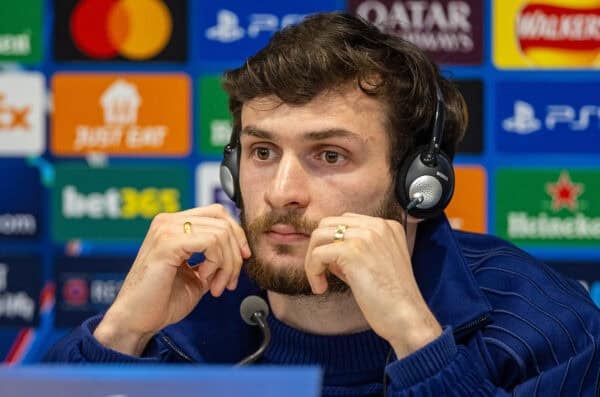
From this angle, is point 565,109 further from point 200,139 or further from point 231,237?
point 231,237

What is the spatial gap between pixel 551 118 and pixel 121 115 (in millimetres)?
1147

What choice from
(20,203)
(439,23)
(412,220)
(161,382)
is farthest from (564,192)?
(161,382)

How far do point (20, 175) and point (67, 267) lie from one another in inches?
11.1

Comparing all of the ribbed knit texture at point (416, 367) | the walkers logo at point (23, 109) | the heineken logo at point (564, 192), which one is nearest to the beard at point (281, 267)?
the ribbed knit texture at point (416, 367)

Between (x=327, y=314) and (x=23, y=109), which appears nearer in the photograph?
(x=327, y=314)

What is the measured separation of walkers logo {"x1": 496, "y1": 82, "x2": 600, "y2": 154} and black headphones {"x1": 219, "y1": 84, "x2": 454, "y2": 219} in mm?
818

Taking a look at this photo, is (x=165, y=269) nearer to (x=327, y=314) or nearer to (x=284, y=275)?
(x=284, y=275)

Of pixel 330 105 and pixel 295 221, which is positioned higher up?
pixel 330 105

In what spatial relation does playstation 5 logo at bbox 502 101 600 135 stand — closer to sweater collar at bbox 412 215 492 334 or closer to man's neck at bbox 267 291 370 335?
sweater collar at bbox 412 215 492 334

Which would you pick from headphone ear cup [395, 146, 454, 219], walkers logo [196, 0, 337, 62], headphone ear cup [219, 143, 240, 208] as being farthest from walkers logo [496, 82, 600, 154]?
headphone ear cup [219, 143, 240, 208]

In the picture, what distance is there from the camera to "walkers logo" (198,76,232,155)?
2.42 metres

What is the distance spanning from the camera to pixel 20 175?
7.98 feet

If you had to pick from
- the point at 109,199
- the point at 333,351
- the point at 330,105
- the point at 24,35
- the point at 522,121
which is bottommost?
the point at 333,351

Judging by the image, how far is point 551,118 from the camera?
2.36m
